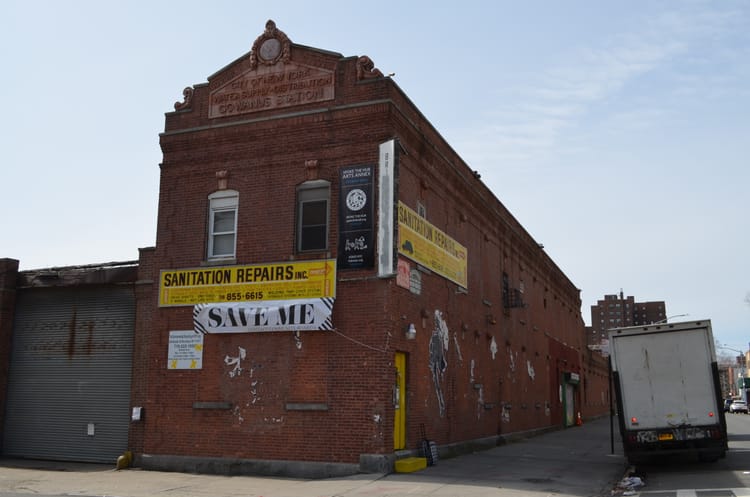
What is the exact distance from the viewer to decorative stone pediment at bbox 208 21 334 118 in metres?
17.3

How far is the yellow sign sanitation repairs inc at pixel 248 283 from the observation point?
16.3m

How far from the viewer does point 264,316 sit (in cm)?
1652

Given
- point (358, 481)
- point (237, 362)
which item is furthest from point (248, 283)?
point (358, 481)

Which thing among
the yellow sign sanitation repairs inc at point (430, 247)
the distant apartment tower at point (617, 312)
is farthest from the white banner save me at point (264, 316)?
the distant apartment tower at point (617, 312)

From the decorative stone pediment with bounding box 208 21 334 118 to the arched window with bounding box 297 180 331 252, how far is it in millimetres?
2095

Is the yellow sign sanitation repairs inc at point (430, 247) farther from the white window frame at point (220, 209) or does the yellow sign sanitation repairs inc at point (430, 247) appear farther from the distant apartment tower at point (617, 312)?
the distant apartment tower at point (617, 312)

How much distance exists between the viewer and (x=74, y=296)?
784 inches

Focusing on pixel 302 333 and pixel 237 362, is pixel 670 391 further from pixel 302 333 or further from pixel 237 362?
pixel 237 362

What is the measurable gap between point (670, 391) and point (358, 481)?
712cm

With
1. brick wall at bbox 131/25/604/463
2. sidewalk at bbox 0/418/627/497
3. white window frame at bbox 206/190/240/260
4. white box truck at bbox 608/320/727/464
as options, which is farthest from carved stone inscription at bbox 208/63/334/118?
white box truck at bbox 608/320/727/464

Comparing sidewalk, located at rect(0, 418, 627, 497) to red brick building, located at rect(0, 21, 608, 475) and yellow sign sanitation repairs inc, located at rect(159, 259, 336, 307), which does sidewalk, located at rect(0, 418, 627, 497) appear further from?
yellow sign sanitation repairs inc, located at rect(159, 259, 336, 307)

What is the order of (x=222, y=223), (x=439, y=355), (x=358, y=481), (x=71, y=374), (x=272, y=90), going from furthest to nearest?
(x=71, y=374) → (x=439, y=355) → (x=222, y=223) → (x=272, y=90) → (x=358, y=481)

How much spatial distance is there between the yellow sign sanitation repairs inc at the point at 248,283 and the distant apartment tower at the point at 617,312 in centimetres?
15277

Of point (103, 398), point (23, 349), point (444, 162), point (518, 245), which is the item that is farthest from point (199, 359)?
point (518, 245)
